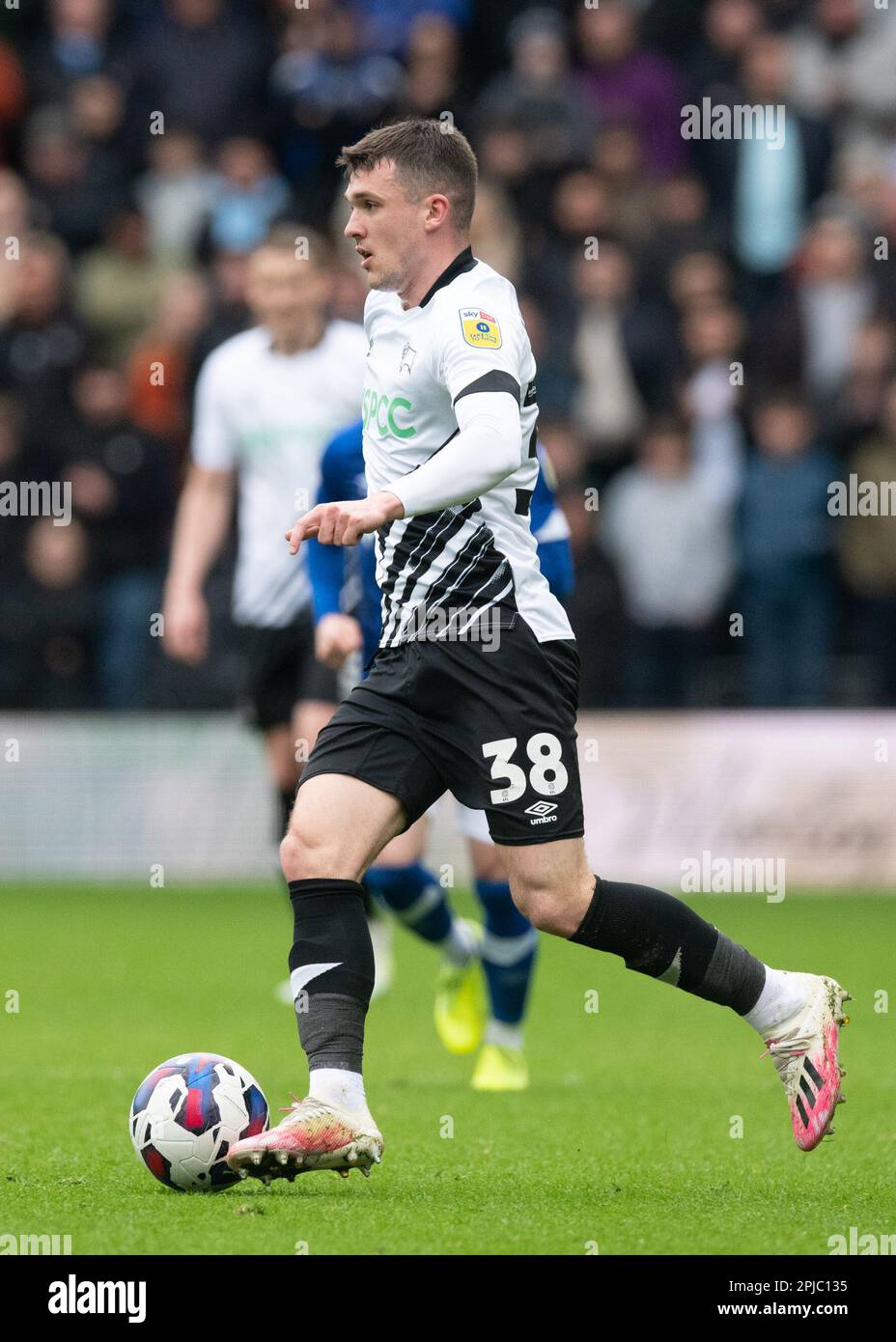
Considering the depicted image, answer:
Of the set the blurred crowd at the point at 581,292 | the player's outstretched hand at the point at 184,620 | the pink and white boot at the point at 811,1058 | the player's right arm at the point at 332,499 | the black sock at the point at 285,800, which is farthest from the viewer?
the blurred crowd at the point at 581,292

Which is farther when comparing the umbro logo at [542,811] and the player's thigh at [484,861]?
the player's thigh at [484,861]

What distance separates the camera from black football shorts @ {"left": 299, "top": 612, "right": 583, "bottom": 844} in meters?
5.35

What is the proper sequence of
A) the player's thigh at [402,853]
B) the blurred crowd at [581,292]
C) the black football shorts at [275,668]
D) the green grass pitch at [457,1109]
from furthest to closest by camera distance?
1. the blurred crowd at [581,292]
2. the black football shorts at [275,668]
3. the player's thigh at [402,853]
4. the green grass pitch at [457,1109]

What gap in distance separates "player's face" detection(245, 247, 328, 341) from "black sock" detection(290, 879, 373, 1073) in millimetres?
4050

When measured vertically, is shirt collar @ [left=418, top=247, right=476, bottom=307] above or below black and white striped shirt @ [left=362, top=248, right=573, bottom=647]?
above

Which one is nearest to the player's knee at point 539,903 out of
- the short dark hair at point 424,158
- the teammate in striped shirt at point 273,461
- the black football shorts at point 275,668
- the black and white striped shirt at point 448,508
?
the black and white striped shirt at point 448,508

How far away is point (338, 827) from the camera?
5.37 metres

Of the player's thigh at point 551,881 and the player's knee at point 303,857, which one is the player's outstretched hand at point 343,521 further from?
the player's thigh at point 551,881

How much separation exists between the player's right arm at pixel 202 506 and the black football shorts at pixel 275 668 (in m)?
0.24

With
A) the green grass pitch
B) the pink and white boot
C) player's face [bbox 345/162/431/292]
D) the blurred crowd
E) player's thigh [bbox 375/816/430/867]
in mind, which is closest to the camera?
the green grass pitch

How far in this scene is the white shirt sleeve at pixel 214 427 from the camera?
9.54 metres

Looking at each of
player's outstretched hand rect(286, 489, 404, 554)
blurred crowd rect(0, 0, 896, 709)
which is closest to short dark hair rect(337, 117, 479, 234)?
player's outstretched hand rect(286, 489, 404, 554)

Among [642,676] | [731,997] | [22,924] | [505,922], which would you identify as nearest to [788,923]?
[642,676]

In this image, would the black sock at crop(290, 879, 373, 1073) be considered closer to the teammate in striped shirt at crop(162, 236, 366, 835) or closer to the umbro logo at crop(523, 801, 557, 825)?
the umbro logo at crop(523, 801, 557, 825)
